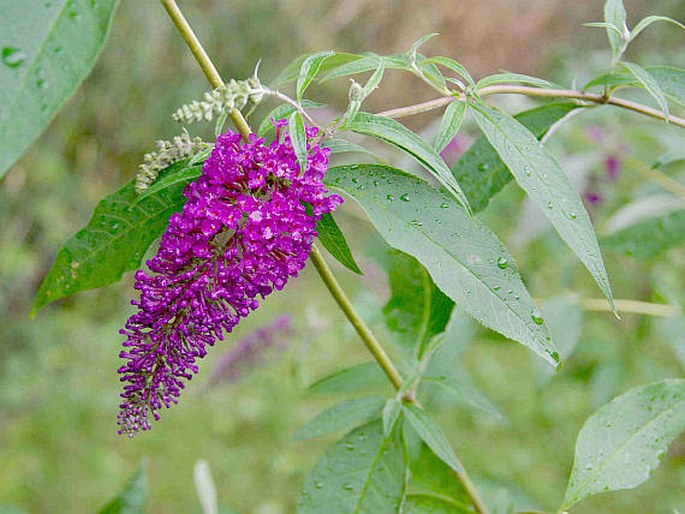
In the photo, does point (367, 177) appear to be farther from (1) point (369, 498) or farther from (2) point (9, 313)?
(2) point (9, 313)

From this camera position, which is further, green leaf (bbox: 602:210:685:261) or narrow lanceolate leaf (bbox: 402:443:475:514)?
green leaf (bbox: 602:210:685:261)

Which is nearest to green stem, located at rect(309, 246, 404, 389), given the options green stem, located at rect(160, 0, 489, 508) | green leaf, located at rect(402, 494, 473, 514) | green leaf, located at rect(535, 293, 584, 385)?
green stem, located at rect(160, 0, 489, 508)

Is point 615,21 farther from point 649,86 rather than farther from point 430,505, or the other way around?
point 430,505

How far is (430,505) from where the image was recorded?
0.65 metres

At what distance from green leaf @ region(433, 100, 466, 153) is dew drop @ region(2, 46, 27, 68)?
0.27m

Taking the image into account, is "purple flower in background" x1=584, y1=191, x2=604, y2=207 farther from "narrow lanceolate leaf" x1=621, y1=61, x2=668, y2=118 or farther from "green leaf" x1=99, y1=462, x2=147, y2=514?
"green leaf" x1=99, y1=462, x2=147, y2=514

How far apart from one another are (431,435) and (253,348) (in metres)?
0.93

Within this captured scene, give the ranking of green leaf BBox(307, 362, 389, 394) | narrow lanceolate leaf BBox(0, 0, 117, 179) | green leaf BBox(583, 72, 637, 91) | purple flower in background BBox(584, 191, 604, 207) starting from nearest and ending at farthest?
narrow lanceolate leaf BBox(0, 0, 117, 179), green leaf BBox(583, 72, 637, 91), green leaf BBox(307, 362, 389, 394), purple flower in background BBox(584, 191, 604, 207)

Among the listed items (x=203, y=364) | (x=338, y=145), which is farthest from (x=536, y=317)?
(x=203, y=364)

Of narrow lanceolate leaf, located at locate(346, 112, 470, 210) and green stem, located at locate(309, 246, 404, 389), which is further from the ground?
narrow lanceolate leaf, located at locate(346, 112, 470, 210)

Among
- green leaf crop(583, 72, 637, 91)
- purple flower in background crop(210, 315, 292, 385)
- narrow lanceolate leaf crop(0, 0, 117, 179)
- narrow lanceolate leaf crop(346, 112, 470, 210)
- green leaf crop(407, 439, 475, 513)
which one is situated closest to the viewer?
narrow lanceolate leaf crop(0, 0, 117, 179)

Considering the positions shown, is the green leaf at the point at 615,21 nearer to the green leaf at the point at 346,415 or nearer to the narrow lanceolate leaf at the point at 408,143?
the narrow lanceolate leaf at the point at 408,143

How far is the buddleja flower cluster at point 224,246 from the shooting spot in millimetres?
489

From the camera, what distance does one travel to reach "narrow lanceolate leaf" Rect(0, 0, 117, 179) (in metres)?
0.32
